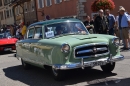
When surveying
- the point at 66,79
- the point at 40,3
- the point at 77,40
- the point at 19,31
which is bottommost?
the point at 66,79

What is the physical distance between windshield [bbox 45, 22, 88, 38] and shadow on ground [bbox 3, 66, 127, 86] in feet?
3.88

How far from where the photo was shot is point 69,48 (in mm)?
7273

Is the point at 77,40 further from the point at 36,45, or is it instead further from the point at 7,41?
the point at 7,41

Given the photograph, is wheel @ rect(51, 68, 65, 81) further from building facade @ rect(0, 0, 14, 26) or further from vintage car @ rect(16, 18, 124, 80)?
building facade @ rect(0, 0, 14, 26)

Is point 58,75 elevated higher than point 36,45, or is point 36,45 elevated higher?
point 36,45

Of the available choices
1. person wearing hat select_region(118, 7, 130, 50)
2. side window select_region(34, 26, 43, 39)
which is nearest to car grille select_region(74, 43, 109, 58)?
side window select_region(34, 26, 43, 39)

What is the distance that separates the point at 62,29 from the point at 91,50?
1.49m

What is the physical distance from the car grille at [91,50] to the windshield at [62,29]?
122 centimetres

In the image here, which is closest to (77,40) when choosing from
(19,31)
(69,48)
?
(69,48)

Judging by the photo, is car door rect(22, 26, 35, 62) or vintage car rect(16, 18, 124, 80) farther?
car door rect(22, 26, 35, 62)

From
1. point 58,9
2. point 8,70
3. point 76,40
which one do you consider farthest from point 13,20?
point 76,40

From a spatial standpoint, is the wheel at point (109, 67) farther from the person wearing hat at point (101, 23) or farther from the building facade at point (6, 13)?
the building facade at point (6, 13)

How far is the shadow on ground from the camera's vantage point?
24.3ft

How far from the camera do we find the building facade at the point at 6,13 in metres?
53.1
